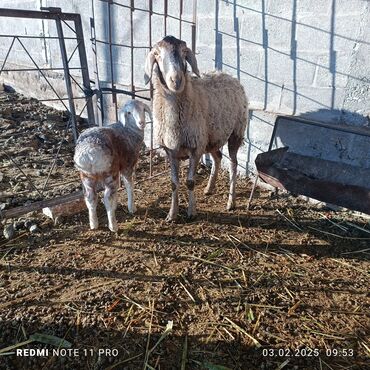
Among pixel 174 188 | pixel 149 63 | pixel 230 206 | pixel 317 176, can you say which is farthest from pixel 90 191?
pixel 317 176

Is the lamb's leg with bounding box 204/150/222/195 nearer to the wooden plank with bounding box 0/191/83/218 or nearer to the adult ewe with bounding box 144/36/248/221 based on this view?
the adult ewe with bounding box 144/36/248/221

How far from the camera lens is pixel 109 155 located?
2799 millimetres

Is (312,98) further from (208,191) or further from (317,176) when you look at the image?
(208,191)

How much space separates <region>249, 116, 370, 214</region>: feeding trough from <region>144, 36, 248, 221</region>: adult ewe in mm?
603

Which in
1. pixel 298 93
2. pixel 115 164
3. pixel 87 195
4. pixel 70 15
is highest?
pixel 70 15

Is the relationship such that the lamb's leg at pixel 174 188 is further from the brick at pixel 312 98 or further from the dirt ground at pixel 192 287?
the brick at pixel 312 98

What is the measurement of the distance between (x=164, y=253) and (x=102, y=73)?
4.87 meters

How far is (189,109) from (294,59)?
188cm

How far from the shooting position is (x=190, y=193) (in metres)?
3.95

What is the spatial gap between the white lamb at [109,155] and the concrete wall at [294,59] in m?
1.90

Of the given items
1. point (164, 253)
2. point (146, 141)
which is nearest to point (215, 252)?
point (164, 253)

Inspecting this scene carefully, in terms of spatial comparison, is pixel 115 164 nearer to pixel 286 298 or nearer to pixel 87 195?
pixel 87 195

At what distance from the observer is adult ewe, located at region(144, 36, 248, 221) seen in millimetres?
3209

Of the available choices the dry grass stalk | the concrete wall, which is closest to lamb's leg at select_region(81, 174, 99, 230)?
the dry grass stalk
